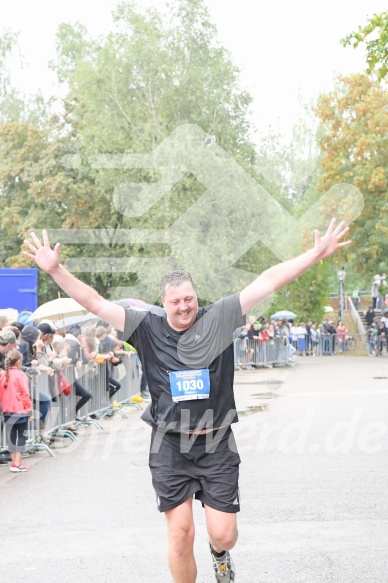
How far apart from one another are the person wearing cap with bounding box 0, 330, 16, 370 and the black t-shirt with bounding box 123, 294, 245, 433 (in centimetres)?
607

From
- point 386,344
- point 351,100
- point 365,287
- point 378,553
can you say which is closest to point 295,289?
point 386,344

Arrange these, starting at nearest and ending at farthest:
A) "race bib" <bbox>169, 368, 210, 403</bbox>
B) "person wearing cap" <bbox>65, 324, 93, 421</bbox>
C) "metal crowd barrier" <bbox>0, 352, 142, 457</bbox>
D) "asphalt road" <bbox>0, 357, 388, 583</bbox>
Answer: "race bib" <bbox>169, 368, 210, 403</bbox>, "asphalt road" <bbox>0, 357, 388, 583</bbox>, "metal crowd barrier" <bbox>0, 352, 142, 457</bbox>, "person wearing cap" <bbox>65, 324, 93, 421</bbox>

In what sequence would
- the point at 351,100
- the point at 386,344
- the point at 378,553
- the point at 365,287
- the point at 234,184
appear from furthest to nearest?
the point at 365,287 < the point at 386,344 < the point at 351,100 < the point at 234,184 < the point at 378,553

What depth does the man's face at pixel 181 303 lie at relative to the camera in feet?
17.9

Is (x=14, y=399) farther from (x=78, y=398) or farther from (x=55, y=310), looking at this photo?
(x=55, y=310)

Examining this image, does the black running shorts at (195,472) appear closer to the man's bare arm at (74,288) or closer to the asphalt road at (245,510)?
the man's bare arm at (74,288)

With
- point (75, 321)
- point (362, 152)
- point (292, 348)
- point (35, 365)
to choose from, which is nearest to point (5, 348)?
point (35, 365)

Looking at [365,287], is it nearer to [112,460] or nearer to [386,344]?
[386,344]

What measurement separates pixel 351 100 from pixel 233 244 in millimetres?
7679

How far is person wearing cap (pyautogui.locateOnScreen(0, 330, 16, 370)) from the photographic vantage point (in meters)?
11.5

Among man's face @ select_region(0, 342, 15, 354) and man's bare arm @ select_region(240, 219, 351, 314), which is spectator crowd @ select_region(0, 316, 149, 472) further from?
man's bare arm @ select_region(240, 219, 351, 314)

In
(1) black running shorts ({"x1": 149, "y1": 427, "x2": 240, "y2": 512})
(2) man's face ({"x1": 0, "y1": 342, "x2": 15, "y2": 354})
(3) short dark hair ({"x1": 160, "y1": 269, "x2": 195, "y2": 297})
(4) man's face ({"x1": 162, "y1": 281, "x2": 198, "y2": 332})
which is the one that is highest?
(3) short dark hair ({"x1": 160, "y1": 269, "x2": 195, "y2": 297})

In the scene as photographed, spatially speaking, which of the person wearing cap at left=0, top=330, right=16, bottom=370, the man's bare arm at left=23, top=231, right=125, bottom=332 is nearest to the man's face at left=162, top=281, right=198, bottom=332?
the man's bare arm at left=23, top=231, right=125, bottom=332

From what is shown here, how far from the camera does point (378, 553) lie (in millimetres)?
6832
